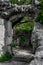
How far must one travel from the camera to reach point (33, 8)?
17.3 metres

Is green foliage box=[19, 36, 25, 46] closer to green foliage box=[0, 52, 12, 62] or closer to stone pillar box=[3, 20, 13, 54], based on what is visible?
stone pillar box=[3, 20, 13, 54]

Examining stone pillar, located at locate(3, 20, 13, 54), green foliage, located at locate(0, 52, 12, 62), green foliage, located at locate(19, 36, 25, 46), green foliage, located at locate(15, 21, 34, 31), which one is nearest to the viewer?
green foliage, located at locate(0, 52, 12, 62)

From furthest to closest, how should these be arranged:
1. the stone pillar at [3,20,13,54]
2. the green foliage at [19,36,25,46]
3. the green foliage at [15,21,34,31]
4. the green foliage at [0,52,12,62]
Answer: the green foliage at [19,36,25,46]
the green foliage at [15,21,34,31]
the stone pillar at [3,20,13,54]
the green foliage at [0,52,12,62]

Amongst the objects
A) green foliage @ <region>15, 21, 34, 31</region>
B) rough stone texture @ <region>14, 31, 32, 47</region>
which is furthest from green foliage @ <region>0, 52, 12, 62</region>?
green foliage @ <region>15, 21, 34, 31</region>

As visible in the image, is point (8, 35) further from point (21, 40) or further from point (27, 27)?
point (21, 40)

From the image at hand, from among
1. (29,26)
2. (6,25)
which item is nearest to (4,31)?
(6,25)

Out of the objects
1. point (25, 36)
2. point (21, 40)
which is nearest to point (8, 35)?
point (25, 36)

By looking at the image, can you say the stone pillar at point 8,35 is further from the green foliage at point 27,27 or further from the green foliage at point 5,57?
the green foliage at point 27,27

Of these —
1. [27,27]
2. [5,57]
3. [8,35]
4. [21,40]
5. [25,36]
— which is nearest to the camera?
[5,57]

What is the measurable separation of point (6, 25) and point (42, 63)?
12898 millimetres

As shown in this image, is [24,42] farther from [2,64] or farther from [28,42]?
[2,64]

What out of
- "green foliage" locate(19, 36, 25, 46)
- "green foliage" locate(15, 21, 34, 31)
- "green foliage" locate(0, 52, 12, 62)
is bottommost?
"green foliage" locate(19, 36, 25, 46)

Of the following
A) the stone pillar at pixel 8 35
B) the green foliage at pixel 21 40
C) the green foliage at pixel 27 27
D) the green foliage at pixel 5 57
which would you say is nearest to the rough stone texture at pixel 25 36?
the green foliage at pixel 21 40

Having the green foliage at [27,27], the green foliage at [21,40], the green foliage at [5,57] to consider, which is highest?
the green foliage at [27,27]
